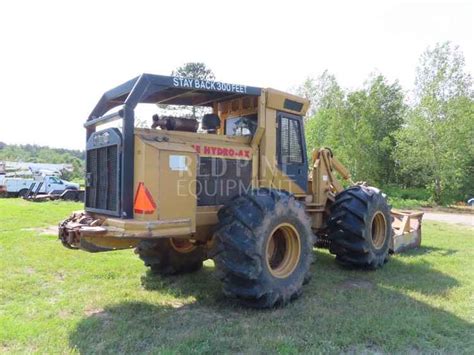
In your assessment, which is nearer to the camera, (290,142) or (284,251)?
(284,251)

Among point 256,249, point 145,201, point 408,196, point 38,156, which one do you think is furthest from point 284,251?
point 38,156

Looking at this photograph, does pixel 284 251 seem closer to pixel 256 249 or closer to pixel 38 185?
pixel 256 249

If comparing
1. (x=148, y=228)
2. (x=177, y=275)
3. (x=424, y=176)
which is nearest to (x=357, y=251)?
(x=177, y=275)

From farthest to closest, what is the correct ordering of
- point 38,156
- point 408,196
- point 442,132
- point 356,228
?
1. point 38,156
2. point 408,196
3. point 442,132
4. point 356,228

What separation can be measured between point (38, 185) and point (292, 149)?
25230mm

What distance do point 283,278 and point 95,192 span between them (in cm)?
269

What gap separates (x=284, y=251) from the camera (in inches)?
234

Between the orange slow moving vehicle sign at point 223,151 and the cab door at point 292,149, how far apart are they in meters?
0.71

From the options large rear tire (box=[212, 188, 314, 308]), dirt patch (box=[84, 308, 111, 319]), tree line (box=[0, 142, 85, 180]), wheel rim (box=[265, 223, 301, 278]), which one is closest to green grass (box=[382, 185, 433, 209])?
wheel rim (box=[265, 223, 301, 278])

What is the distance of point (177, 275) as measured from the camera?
6.97m

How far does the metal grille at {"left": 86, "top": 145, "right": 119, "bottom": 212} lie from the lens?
5230mm

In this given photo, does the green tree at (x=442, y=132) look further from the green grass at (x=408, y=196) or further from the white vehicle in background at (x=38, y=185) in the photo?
the white vehicle in background at (x=38, y=185)

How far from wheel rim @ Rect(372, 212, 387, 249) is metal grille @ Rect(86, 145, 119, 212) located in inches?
190

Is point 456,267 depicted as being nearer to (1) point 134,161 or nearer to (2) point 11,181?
(1) point 134,161
